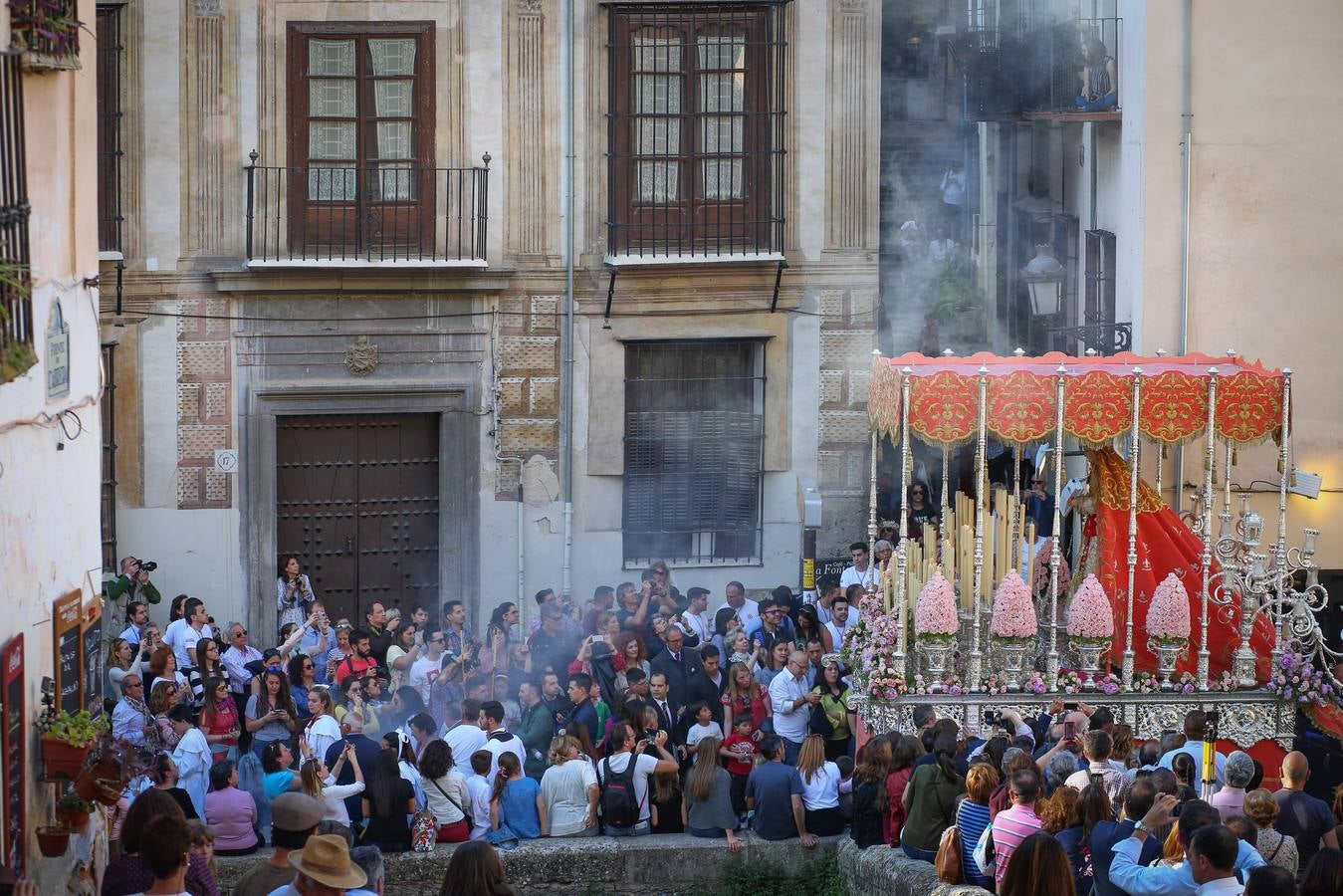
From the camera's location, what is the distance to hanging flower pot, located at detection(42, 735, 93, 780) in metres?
11.5

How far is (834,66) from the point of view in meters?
19.9

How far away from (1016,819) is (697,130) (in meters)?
10.2

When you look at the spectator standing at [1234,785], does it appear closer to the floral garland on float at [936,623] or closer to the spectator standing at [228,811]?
the floral garland on float at [936,623]

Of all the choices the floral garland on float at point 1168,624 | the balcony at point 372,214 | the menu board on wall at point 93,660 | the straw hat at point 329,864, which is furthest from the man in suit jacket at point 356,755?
the balcony at point 372,214

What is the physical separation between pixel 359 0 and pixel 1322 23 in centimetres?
824

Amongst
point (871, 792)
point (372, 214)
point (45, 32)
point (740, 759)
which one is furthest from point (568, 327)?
point (45, 32)

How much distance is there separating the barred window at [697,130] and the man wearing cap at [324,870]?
11.5 metres

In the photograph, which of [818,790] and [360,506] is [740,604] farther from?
[818,790]

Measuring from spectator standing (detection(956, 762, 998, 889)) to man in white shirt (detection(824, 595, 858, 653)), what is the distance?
5484mm

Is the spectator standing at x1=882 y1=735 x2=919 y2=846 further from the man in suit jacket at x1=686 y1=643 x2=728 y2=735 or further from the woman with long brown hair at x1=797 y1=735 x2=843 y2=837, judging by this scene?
the man in suit jacket at x1=686 y1=643 x2=728 y2=735

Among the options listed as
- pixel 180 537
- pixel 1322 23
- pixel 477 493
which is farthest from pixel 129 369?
pixel 1322 23

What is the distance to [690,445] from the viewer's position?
20266mm

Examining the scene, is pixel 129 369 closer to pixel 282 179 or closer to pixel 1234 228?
pixel 282 179

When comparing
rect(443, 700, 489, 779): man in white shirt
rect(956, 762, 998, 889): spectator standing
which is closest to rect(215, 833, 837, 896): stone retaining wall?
rect(443, 700, 489, 779): man in white shirt
